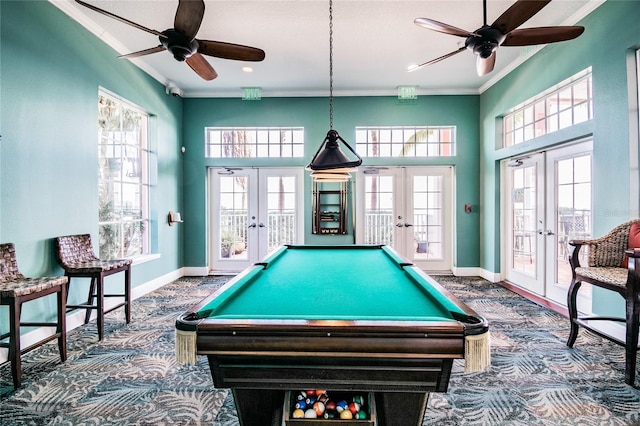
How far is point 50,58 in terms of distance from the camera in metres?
3.03

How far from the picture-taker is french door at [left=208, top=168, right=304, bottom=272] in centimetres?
584

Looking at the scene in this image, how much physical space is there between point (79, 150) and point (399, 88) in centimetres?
456

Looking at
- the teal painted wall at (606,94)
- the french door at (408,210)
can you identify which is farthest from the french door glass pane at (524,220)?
the french door at (408,210)

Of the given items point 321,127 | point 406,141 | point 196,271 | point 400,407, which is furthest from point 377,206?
point 400,407

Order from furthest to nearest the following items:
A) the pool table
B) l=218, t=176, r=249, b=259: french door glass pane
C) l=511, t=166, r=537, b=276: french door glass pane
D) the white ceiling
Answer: l=218, t=176, r=249, b=259: french door glass pane → l=511, t=166, r=537, b=276: french door glass pane → the white ceiling → the pool table

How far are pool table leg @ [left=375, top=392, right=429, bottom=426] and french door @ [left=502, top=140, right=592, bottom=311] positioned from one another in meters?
3.19

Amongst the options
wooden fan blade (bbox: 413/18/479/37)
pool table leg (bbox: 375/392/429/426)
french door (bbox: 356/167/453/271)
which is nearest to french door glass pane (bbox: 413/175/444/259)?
french door (bbox: 356/167/453/271)

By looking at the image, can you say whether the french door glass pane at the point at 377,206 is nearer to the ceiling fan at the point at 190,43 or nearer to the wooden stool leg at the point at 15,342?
the ceiling fan at the point at 190,43

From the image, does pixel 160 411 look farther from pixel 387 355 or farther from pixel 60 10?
pixel 60 10

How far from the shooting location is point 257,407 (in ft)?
4.98

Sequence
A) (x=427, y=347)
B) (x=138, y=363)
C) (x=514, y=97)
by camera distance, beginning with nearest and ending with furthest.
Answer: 1. (x=427, y=347)
2. (x=138, y=363)
3. (x=514, y=97)

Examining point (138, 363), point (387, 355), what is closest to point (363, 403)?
point (387, 355)

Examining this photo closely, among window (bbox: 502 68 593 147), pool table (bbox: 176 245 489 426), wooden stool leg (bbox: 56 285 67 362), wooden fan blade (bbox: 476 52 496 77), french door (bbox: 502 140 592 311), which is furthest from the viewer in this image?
french door (bbox: 502 140 592 311)

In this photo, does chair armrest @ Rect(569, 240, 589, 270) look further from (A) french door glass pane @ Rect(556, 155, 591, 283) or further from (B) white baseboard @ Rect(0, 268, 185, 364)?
(B) white baseboard @ Rect(0, 268, 185, 364)
